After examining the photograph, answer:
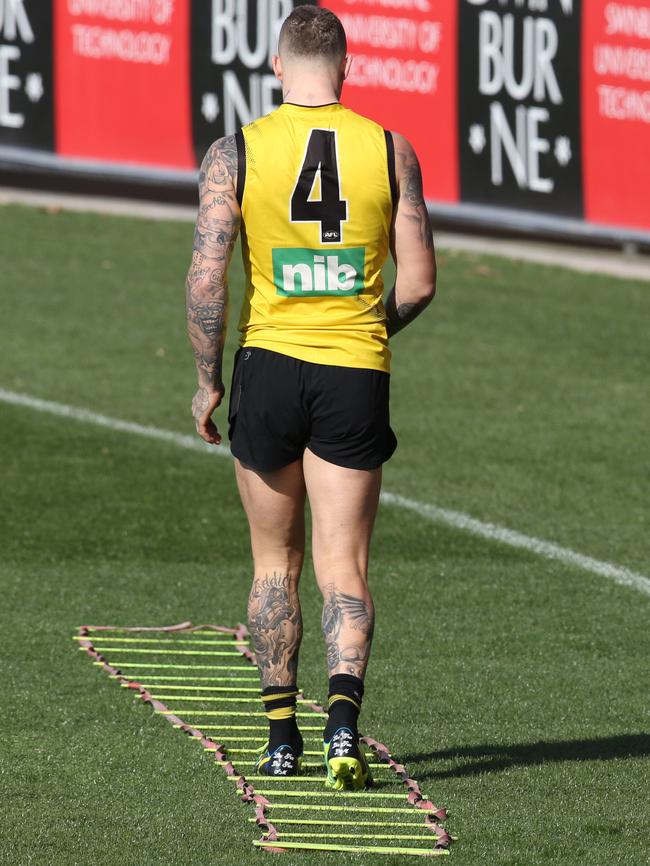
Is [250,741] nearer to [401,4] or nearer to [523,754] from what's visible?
[523,754]

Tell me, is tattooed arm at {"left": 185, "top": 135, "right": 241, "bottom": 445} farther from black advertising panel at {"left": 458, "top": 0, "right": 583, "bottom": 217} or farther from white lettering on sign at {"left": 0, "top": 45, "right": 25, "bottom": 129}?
white lettering on sign at {"left": 0, "top": 45, "right": 25, "bottom": 129}

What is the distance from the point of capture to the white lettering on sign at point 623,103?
48.5 ft

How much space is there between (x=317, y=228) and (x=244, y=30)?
1216cm

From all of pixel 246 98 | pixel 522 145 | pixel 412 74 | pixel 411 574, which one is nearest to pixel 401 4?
pixel 412 74

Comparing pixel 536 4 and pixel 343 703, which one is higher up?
pixel 536 4

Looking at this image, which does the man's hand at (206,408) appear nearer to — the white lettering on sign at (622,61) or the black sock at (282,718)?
the black sock at (282,718)

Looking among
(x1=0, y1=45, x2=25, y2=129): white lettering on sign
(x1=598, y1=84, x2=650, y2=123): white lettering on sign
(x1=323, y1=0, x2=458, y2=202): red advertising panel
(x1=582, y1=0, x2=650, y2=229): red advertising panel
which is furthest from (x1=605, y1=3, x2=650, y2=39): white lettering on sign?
(x1=0, y1=45, x2=25, y2=129): white lettering on sign

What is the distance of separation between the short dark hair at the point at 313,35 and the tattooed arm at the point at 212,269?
31 cm

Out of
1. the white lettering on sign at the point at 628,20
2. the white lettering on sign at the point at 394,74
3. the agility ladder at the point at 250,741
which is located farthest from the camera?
the white lettering on sign at the point at 394,74

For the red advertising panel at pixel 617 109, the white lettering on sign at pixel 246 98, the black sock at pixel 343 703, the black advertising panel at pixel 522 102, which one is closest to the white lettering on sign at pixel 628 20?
the red advertising panel at pixel 617 109

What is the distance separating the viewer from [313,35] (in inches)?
200

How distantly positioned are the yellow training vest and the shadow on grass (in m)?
1.22

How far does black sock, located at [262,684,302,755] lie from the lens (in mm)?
5301

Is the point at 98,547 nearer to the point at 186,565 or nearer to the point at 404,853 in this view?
the point at 186,565
